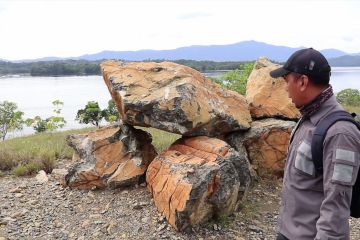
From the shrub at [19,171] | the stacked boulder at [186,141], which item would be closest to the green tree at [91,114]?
the shrub at [19,171]

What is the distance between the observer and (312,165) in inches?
122

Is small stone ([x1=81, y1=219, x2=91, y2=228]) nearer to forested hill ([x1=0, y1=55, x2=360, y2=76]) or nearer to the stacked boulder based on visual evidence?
the stacked boulder

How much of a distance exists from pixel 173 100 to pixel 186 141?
100 cm

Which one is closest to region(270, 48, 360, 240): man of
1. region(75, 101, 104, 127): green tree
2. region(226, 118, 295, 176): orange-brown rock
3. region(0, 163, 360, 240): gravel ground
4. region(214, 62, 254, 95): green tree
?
region(0, 163, 360, 240): gravel ground

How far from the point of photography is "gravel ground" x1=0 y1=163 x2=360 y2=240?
6.71 m

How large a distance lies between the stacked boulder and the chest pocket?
333 cm

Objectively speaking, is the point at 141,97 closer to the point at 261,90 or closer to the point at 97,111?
the point at 261,90

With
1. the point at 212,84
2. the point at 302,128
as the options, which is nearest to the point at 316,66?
the point at 302,128

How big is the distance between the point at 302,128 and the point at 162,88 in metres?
4.98

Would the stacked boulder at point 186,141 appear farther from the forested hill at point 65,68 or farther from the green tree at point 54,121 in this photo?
the forested hill at point 65,68

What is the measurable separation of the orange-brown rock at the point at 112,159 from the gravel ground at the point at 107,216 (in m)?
0.21

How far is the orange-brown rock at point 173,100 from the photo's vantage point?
25.2ft

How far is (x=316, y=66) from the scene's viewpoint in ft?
10.3

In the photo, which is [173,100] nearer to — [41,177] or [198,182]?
[198,182]
